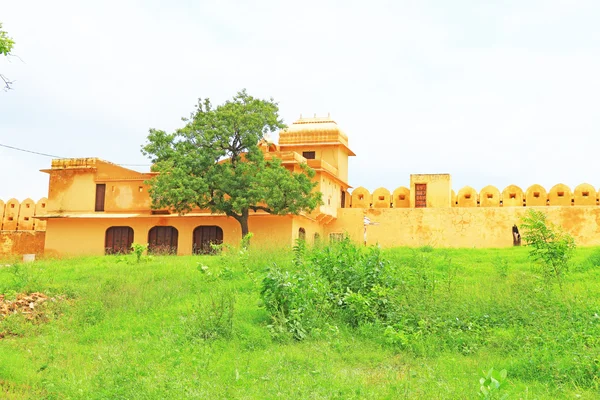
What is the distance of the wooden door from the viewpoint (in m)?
29.1

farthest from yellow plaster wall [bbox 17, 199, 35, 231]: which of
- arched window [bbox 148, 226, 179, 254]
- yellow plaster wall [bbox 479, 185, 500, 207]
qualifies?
yellow plaster wall [bbox 479, 185, 500, 207]

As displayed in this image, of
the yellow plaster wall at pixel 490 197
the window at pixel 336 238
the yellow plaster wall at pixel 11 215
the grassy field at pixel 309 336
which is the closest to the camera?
the grassy field at pixel 309 336

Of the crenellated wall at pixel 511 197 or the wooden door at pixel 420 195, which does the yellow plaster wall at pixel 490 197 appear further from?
the wooden door at pixel 420 195

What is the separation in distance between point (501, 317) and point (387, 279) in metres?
1.93

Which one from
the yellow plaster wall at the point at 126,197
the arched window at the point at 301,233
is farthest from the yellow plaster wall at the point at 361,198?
the yellow plaster wall at the point at 126,197

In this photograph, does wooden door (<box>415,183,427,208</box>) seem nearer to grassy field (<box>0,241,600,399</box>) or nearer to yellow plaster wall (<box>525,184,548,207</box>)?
yellow plaster wall (<box>525,184,548,207</box>)

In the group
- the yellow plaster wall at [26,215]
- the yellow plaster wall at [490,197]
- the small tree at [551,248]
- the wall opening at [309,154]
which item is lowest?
the small tree at [551,248]

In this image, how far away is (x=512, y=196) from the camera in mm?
27906

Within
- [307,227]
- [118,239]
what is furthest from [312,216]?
[118,239]

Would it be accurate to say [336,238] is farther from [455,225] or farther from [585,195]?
[585,195]

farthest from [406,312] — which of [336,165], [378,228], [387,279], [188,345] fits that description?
[336,165]

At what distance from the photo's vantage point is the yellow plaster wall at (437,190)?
94.1ft

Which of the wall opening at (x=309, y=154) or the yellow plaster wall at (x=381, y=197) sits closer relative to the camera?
the yellow plaster wall at (x=381, y=197)

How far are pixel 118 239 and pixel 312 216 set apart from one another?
25.0 ft
